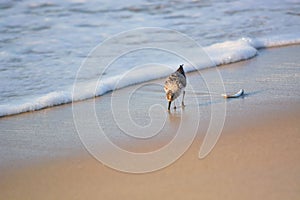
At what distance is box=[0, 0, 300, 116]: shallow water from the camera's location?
7254 millimetres

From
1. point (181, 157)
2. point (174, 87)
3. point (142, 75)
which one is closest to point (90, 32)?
point (142, 75)

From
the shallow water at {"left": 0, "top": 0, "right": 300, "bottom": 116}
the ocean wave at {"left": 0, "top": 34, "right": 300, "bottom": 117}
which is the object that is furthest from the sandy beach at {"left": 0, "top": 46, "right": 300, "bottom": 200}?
the shallow water at {"left": 0, "top": 0, "right": 300, "bottom": 116}

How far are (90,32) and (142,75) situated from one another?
2.57 meters

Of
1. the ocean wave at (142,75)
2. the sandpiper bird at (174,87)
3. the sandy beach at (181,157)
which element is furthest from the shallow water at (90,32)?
the sandpiper bird at (174,87)

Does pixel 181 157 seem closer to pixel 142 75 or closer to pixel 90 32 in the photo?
pixel 142 75

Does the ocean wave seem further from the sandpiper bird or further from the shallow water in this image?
the sandpiper bird

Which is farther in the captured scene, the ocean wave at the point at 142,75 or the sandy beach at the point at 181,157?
the ocean wave at the point at 142,75

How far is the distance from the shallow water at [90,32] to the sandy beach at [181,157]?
697mm

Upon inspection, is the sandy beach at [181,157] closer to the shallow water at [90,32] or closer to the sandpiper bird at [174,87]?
the sandpiper bird at [174,87]

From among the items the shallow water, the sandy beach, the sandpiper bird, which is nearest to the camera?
the sandy beach

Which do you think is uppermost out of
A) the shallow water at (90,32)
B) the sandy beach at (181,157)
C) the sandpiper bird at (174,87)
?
the shallow water at (90,32)

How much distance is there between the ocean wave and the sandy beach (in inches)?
5.4

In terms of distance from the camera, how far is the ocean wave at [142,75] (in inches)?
255

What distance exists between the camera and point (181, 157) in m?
4.95
